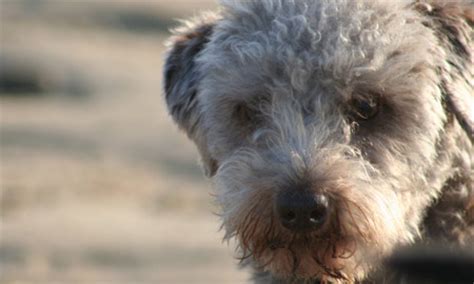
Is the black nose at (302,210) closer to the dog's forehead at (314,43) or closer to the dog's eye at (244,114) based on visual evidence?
the dog's forehead at (314,43)

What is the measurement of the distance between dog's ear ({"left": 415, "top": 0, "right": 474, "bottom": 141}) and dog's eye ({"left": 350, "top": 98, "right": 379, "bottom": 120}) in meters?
0.33

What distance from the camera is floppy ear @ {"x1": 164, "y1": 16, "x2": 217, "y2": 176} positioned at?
279 inches

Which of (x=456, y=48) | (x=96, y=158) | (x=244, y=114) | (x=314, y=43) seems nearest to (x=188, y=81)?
A: (x=244, y=114)

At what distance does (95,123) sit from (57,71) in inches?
62.1

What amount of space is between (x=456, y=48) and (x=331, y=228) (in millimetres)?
1123

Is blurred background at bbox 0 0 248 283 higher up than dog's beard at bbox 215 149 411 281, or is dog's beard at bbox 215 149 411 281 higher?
dog's beard at bbox 215 149 411 281

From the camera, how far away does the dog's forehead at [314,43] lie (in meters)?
6.41

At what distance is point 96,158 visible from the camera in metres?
14.4

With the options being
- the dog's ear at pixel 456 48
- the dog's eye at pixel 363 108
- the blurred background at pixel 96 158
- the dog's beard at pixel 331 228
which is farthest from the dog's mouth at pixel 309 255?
the blurred background at pixel 96 158

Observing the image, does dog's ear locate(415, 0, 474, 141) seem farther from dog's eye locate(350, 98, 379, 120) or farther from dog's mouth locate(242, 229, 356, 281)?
dog's mouth locate(242, 229, 356, 281)

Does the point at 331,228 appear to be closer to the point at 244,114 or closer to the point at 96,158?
the point at 244,114

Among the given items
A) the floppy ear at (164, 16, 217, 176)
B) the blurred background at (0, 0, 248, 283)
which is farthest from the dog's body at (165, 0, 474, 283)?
the blurred background at (0, 0, 248, 283)

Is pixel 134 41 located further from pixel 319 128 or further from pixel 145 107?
pixel 319 128

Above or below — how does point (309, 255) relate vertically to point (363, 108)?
below
